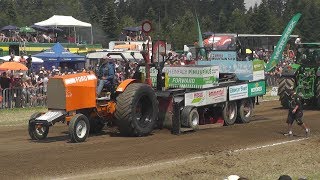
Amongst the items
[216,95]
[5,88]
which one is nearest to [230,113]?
[216,95]

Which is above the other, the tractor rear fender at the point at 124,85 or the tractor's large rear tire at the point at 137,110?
the tractor rear fender at the point at 124,85

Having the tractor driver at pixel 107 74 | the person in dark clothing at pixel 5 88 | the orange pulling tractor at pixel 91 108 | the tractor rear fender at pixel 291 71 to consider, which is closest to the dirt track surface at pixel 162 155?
the orange pulling tractor at pixel 91 108

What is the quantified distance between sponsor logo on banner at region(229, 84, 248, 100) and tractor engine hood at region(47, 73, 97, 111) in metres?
4.85

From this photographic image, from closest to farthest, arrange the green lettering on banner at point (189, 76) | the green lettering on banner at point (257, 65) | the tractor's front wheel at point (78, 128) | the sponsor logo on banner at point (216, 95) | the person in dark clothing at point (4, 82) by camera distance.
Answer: the tractor's front wheel at point (78, 128), the green lettering on banner at point (189, 76), the sponsor logo on banner at point (216, 95), the green lettering on banner at point (257, 65), the person in dark clothing at point (4, 82)

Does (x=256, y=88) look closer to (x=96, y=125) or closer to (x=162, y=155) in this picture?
(x=96, y=125)

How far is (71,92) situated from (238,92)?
19.3 ft

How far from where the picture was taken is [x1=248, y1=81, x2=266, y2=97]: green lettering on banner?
56.8 ft

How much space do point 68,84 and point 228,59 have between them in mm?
6813

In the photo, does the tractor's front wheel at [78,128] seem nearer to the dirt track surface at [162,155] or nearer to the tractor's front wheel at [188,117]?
the dirt track surface at [162,155]

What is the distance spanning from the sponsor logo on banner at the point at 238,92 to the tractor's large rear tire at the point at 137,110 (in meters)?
3.15

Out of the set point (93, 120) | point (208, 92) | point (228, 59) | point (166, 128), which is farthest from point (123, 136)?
point (228, 59)

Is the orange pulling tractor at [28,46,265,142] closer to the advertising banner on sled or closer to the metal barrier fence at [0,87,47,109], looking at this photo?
the advertising banner on sled

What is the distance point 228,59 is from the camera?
17.9 m

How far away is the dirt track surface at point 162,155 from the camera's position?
9363 millimetres
